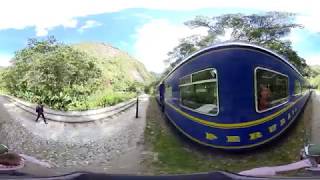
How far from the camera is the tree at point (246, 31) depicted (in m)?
2.90

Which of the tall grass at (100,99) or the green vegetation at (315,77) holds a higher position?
the green vegetation at (315,77)

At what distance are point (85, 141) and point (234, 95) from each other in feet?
2.10

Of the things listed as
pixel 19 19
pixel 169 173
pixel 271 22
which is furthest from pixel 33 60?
pixel 271 22

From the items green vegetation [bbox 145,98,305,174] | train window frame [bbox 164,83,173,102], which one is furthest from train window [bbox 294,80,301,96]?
train window frame [bbox 164,83,173,102]

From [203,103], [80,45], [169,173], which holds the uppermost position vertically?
[80,45]

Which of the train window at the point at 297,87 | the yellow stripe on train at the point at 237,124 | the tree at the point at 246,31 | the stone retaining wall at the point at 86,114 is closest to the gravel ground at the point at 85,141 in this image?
the stone retaining wall at the point at 86,114

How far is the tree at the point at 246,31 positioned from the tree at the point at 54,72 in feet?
1.21

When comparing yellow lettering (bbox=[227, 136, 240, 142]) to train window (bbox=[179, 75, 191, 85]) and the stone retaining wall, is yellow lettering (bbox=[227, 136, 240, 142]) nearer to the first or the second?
train window (bbox=[179, 75, 191, 85])

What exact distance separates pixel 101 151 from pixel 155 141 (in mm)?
211

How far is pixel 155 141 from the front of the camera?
3.06 m

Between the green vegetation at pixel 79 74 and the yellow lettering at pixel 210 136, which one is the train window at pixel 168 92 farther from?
the yellow lettering at pixel 210 136

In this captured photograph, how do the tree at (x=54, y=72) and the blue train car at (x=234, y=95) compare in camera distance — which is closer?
the blue train car at (x=234, y=95)

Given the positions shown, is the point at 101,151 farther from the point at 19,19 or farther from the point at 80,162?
the point at 19,19

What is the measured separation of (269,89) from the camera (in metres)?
2.88
